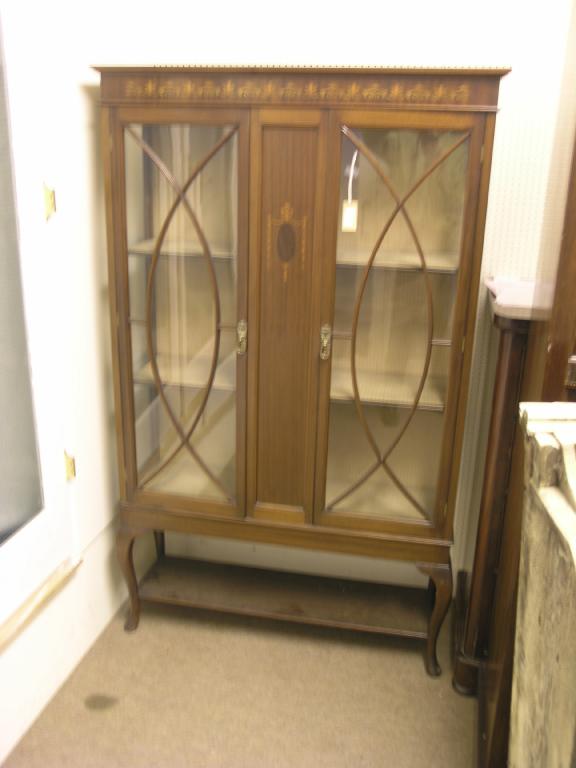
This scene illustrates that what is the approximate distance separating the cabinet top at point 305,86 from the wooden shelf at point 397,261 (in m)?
0.33

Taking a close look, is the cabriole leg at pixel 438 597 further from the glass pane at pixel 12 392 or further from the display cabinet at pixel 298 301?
the glass pane at pixel 12 392

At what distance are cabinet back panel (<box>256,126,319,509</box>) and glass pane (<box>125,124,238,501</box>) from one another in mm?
89

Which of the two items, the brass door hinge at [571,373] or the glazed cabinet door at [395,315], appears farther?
the glazed cabinet door at [395,315]

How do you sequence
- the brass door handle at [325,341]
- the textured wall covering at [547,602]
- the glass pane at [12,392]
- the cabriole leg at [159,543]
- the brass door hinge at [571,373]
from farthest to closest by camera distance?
the cabriole leg at [159,543] → the brass door handle at [325,341] → the glass pane at [12,392] → the brass door hinge at [571,373] → the textured wall covering at [547,602]

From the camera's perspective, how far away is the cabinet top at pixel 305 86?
1.47 meters

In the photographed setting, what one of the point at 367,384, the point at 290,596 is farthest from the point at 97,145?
the point at 290,596

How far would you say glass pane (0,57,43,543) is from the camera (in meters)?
1.45

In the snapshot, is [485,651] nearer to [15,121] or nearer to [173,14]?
[15,121]

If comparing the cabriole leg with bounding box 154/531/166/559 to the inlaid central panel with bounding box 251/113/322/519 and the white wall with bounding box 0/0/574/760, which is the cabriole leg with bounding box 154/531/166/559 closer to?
the white wall with bounding box 0/0/574/760

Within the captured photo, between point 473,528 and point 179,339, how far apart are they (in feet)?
3.43

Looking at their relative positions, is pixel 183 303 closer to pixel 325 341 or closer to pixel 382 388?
pixel 325 341

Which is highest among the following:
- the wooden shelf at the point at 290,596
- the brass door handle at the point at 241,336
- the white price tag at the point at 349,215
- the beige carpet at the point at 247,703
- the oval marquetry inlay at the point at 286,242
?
the white price tag at the point at 349,215

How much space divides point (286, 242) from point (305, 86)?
0.34 metres

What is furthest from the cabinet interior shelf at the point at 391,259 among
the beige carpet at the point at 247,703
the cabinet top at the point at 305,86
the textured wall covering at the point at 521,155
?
the beige carpet at the point at 247,703
